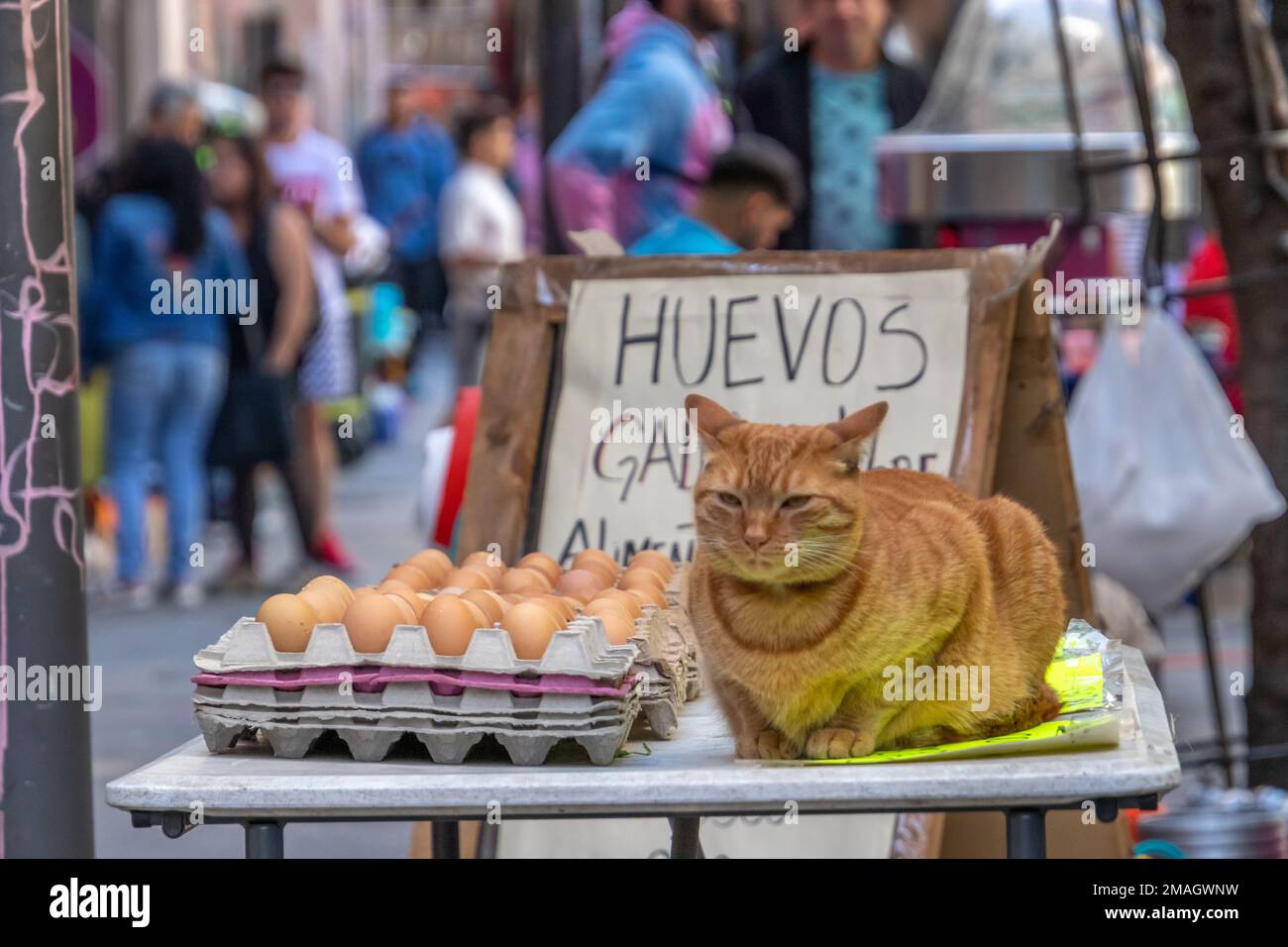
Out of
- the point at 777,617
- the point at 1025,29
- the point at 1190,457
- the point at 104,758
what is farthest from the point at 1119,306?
the point at 104,758

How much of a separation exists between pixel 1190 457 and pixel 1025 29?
3151 millimetres

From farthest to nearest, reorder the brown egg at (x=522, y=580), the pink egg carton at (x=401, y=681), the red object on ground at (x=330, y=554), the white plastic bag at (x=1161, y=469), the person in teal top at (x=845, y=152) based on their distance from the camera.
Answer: the red object on ground at (x=330, y=554)
the person in teal top at (x=845, y=152)
the white plastic bag at (x=1161, y=469)
the brown egg at (x=522, y=580)
the pink egg carton at (x=401, y=681)

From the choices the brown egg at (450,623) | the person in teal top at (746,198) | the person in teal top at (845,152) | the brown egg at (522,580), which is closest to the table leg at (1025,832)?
the brown egg at (450,623)

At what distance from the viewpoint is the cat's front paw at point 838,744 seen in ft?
7.79

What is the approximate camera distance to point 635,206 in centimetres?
646

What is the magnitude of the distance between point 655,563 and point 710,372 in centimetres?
70

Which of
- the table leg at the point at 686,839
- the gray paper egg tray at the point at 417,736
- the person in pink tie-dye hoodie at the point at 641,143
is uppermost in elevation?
the person in pink tie-dye hoodie at the point at 641,143

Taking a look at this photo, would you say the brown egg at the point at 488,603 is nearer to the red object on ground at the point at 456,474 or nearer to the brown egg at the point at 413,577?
the brown egg at the point at 413,577

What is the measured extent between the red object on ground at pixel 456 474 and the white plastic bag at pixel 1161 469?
1.49 meters

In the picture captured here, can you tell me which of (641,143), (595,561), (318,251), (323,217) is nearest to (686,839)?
(595,561)

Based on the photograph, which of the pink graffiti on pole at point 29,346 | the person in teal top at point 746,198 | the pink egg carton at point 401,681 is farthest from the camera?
the person in teal top at point 746,198

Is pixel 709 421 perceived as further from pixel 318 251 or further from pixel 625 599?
pixel 318 251

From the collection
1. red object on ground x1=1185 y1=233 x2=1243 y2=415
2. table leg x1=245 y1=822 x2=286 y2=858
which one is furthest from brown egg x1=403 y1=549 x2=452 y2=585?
red object on ground x1=1185 y1=233 x2=1243 y2=415

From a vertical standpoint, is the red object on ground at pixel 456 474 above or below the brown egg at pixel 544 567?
above
